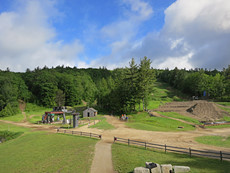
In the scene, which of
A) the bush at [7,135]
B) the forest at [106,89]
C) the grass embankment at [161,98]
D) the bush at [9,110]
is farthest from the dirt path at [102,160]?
the bush at [9,110]

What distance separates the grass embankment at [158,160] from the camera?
1403 cm

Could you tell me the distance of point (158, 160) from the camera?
1644cm

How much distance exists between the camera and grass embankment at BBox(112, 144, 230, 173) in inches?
552

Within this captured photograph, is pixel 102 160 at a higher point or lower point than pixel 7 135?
higher

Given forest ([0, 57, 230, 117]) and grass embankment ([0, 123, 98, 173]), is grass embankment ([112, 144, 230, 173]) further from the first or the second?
forest ([0, 57, 230, 117])

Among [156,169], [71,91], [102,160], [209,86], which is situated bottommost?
[102,160]

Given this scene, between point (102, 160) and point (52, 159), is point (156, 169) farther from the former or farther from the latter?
point (52, 159)

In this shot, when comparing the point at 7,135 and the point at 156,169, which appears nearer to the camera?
the point at 156,169

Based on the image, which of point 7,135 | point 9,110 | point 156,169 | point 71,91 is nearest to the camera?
point 156,169

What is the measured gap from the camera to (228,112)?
5375 centimetres

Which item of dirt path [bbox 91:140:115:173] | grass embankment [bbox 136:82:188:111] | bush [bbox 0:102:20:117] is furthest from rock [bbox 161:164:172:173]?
bush [bbox 0:102:20:117]

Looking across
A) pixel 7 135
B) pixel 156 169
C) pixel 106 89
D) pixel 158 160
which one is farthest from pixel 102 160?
pixel 106 89

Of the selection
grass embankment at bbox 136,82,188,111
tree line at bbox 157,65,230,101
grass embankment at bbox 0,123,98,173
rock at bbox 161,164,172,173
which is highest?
tree line at bbox 157,65,230,101

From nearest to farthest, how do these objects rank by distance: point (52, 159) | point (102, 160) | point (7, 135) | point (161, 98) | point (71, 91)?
point (102, 160), point (52, 159), point (7, 135), point (71, 91), point (161, 98)
